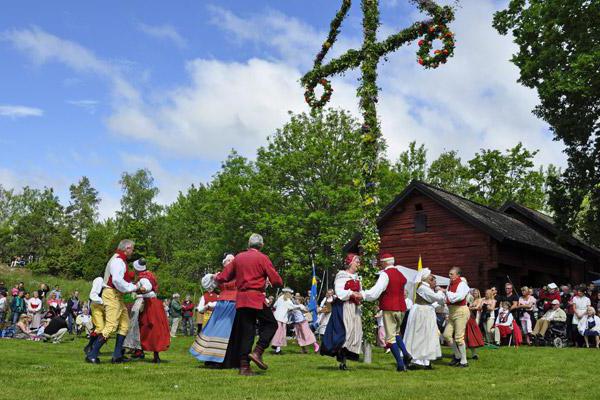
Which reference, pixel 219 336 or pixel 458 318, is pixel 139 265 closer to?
pixel 219 336

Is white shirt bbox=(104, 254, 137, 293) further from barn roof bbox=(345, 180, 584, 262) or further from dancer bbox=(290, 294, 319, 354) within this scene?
barn roof bbox=(345, 180, 584, 262)

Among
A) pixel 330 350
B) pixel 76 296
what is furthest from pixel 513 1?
pixel 76 296

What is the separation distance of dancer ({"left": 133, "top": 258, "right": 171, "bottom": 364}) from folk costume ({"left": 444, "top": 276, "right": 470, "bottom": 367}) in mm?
5246

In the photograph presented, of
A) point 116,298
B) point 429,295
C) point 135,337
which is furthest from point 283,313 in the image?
point 116,298

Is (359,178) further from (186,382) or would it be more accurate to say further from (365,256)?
(186,382)

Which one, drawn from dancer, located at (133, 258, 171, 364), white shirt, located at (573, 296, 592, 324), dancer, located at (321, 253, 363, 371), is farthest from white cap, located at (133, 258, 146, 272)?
white shirt, located at (573, 296, 592, 324)

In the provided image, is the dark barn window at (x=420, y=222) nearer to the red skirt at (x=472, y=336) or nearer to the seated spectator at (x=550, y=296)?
the seated spectator at (x=550, y=296)

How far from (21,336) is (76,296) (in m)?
4.40

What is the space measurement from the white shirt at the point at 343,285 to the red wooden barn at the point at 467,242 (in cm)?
1490

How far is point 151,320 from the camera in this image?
438 inches

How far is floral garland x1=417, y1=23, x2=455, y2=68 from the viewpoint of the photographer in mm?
11852

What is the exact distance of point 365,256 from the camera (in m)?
11.7

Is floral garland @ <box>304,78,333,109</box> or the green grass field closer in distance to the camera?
the green grass field

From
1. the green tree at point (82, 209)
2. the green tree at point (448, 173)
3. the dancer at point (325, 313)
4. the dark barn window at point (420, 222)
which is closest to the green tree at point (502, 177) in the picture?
the green tree at point (448, 173)
